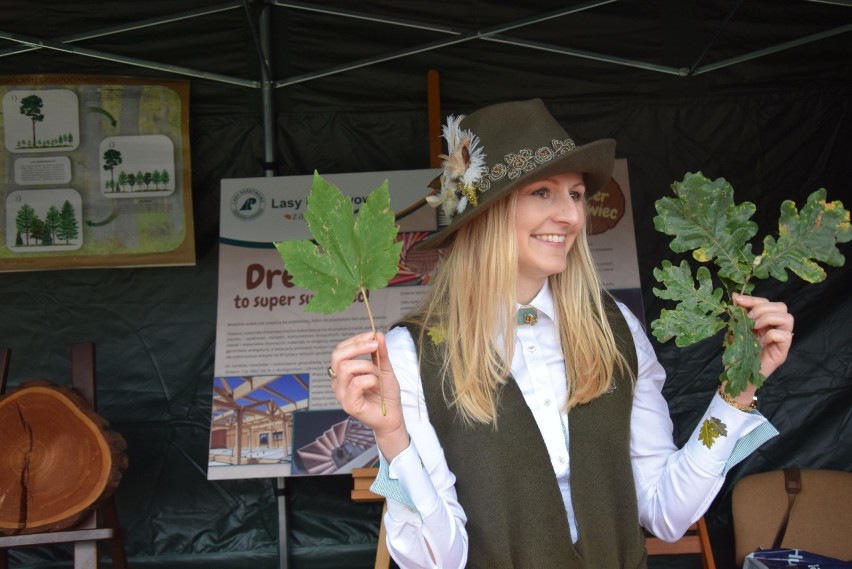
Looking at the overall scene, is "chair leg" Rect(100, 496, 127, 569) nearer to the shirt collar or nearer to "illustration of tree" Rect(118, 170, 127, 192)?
"illustration of tree" Rect(118, 170, 127, 192)

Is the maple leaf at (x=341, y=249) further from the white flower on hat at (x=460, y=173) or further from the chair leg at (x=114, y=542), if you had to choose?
the chair leg at (x=114, y=542)

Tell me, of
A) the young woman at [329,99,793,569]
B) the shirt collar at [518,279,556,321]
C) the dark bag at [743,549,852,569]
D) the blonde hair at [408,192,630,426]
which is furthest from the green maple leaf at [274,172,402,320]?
the dark bag at [743,549,852,569]

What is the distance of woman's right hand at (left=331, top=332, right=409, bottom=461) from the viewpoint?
1381 millimetres

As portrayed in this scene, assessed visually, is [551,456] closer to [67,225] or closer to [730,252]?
[730,252]

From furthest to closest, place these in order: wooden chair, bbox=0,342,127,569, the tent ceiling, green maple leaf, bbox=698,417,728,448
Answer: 1. the tent ceiling
2. wooden chair, bbox=0,342,127,569
3. green maple leaf, bbox=698,417,728,448

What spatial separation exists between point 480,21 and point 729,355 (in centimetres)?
254

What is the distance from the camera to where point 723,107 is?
3801mm

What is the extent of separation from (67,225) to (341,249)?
2.69 meters

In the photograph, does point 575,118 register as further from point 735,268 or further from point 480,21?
point 735,268

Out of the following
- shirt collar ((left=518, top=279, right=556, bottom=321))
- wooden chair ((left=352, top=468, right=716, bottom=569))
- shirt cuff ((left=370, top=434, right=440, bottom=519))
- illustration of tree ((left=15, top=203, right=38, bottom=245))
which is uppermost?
illustration of tree ((left=15, top=203, right=38, bottom=245))

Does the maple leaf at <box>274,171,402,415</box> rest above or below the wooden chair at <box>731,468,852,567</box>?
above

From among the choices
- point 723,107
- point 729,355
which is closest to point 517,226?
point 729,355

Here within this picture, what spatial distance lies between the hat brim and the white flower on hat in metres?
0.03

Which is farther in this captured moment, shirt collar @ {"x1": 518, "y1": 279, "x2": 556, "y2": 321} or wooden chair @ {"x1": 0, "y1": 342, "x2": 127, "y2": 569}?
wooden chair @ {"x1": 0, "y1": 342, "x2": 127, "y2": 569}
